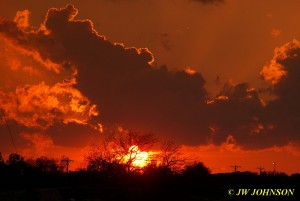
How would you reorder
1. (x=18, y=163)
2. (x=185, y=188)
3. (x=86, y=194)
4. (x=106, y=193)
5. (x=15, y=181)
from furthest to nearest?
1. (x=18, y=163)
2. (x=185, y=188)
3. (x=106, y=193)
4. (x=86, y=194)
5. (x=15, y=181)

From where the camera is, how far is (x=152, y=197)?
109 meters

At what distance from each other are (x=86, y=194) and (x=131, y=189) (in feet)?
46.4

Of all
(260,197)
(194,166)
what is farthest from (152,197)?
(194,166)

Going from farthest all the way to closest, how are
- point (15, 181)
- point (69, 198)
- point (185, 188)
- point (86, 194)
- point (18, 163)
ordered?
1. point (18, 163)
2. point (185, 188)
3. point (86, 194)
4. point (69, 198)
5. point (15, 181)

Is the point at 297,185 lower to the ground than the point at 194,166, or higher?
lower

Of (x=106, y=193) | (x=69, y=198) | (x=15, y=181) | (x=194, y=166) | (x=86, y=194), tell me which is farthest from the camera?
(x=194, y=166)

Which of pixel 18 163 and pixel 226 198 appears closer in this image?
pixel 226 198

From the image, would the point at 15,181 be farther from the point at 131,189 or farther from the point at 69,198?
the point at 131,189

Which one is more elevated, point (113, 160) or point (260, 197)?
point (113, 160)

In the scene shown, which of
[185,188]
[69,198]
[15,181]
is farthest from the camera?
[185,188]

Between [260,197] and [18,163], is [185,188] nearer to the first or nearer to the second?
[260,197]

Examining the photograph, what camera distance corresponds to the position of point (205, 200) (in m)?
103

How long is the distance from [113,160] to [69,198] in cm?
3344

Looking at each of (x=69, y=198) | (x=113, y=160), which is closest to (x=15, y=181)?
(x=69, y=198)
